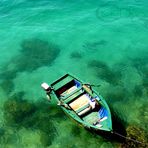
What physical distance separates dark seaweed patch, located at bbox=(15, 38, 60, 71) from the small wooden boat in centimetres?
618

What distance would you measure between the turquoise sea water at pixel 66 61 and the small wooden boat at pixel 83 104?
4.29 ft

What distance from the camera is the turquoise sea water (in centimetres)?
2248

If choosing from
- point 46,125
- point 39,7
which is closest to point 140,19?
point 39,7

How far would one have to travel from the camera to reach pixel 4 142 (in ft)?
73.1

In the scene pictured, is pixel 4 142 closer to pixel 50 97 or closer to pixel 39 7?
pixel 50 97

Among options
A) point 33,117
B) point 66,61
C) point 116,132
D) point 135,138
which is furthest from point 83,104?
point 66,61

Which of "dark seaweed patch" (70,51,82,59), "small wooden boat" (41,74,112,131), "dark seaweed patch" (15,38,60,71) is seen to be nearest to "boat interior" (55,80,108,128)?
"small wooden boat" (41,74,112,131)

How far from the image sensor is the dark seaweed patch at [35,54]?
30422 mm

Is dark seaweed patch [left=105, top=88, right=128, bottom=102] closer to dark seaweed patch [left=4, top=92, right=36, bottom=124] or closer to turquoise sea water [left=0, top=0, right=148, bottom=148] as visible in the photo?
turquoise sea water [left=0, top=0, right=148, bottom=148]

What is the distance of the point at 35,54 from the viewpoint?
31797 millimetres

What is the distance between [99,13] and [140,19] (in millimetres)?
5936

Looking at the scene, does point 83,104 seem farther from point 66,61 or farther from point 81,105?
point 66,61

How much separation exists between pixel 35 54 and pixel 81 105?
11819mm

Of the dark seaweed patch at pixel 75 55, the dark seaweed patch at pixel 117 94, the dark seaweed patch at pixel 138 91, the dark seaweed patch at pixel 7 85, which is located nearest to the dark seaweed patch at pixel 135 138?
the dark seaweed patch at pixel 117 94
